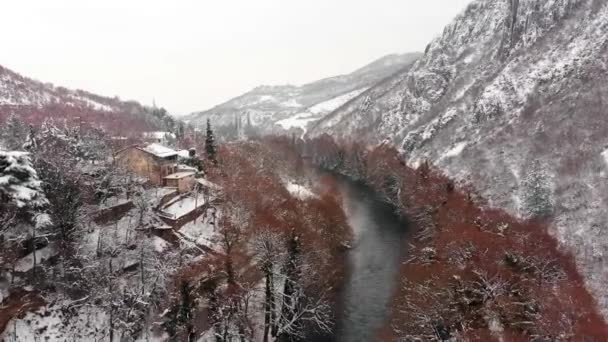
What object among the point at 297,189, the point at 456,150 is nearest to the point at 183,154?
the point at 297,189

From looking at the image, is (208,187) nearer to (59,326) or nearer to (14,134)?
(59,326)

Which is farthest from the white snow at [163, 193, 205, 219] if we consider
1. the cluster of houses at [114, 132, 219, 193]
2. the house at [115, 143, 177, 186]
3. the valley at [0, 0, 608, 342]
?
the house at [115, 143, 177, 186]

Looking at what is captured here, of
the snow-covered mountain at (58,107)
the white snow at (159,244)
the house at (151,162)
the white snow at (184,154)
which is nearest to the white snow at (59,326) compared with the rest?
the white snow at (159,244)

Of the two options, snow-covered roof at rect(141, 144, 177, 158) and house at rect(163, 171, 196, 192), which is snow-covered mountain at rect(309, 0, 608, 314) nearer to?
house at rect(163, 171, 196, 192)

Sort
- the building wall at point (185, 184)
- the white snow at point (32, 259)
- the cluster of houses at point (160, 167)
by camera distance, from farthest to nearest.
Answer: the cluster of houses at point (160, 167) < the building wall at point (185, 184) < the white snow at point (32, 259)

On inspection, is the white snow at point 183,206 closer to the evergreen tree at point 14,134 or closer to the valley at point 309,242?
the valley at point 309,242

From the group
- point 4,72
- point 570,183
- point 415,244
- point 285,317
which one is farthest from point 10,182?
point 4,72

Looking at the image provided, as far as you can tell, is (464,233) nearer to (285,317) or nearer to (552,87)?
(285,317)
